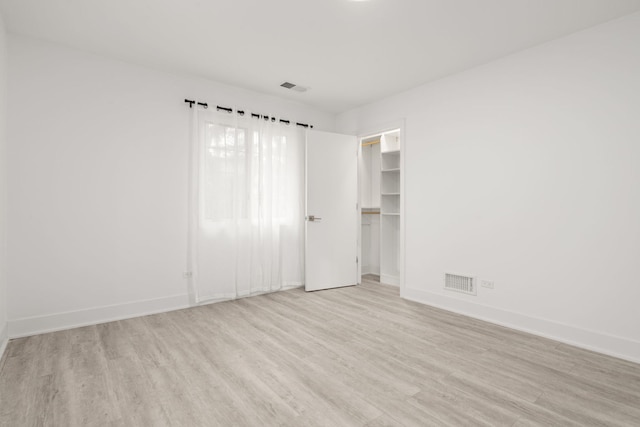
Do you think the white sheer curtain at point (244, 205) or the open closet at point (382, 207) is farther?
the open closet at point (382, 207)

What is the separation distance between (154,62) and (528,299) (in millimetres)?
4559

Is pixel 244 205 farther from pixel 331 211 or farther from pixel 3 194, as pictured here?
pixel 3 194

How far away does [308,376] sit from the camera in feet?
7.17

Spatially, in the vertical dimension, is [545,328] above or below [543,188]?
below

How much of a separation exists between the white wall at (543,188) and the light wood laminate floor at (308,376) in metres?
0.37

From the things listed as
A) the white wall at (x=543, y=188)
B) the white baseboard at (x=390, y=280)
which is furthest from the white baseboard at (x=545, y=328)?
the white baseboard at (x=390, y=280)

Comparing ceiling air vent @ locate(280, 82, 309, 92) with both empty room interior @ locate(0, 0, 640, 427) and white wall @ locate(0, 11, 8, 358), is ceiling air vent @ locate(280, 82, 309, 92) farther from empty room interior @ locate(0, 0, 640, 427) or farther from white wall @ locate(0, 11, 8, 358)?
A: white wall @ locate(0, 11, 8, 358)

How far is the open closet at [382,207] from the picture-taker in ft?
16.9

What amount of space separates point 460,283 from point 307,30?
3.09 meters

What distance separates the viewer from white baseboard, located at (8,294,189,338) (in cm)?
288

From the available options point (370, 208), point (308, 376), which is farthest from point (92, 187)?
point (370, 208)

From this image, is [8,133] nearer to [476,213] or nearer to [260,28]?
[260,28]

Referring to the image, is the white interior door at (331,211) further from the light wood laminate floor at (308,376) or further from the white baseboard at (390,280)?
the light wood laminate floor at (308,376)

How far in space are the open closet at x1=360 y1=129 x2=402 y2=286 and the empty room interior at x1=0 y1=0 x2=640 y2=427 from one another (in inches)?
34.3
